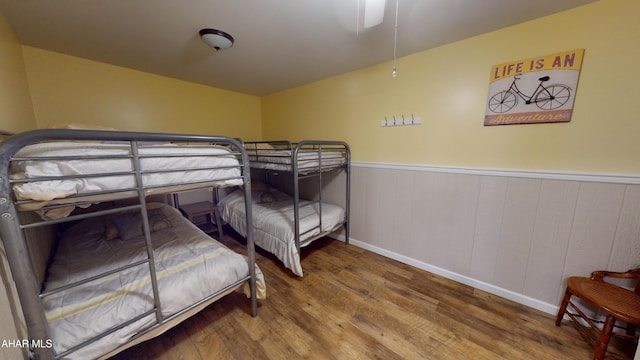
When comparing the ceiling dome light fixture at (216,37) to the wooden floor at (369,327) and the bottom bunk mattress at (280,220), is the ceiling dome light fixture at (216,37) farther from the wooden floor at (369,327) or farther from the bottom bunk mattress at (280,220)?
the wooden floor at (369,327)

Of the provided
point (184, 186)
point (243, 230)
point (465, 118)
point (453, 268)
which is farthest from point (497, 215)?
point (243, 230)

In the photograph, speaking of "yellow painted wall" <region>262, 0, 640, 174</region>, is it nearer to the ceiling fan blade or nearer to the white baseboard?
the ceiling fan blade

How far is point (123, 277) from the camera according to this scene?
4.05ft

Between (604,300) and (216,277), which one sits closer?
(604,300)

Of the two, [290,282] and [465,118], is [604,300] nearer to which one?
[465,118]

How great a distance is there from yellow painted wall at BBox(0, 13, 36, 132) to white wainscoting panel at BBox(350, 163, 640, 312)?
286 cm

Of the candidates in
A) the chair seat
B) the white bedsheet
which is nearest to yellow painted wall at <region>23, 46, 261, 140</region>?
the white bedsheet

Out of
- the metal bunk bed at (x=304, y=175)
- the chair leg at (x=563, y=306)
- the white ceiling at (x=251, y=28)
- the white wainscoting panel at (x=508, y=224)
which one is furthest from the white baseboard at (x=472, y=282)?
the white ceiling at (x=251, y=28)

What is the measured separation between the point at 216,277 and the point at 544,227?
2.47 metres

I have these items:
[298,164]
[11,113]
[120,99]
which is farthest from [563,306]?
[120,99]

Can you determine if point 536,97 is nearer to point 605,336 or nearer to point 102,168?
point 605,336

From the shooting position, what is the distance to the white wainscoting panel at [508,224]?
1.42m

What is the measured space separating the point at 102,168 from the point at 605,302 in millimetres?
2802

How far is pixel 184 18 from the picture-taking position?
1498 millimetres
